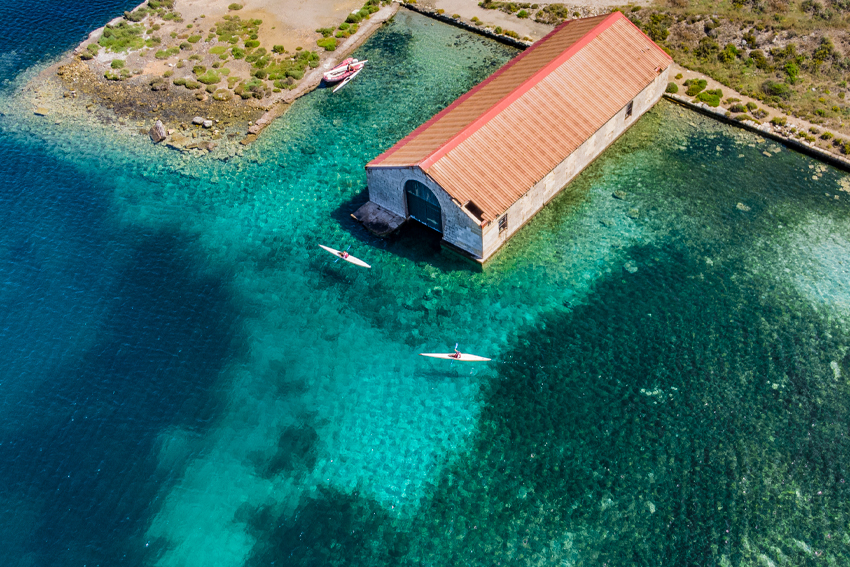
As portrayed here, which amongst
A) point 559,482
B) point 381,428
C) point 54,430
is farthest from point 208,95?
point 559,482

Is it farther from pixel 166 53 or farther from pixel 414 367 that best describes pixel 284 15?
pixel 414 367

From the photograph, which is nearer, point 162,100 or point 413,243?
point 413,243

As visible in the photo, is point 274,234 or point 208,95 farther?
point 208,95

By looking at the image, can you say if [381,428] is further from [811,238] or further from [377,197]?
[811,238]

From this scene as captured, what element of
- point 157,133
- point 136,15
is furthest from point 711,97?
point 136,15

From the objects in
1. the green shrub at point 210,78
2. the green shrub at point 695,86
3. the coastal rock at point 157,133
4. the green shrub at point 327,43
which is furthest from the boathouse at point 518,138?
the green shrub at point 210,78

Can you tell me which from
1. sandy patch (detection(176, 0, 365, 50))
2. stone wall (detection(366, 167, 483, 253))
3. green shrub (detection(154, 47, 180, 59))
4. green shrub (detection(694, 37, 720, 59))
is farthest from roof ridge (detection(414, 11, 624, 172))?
green shrub (detection(154, 47, 180, 59))

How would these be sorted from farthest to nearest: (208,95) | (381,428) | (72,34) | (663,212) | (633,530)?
(72,34), (208,95), (663,212), (381,428), (633,530)
